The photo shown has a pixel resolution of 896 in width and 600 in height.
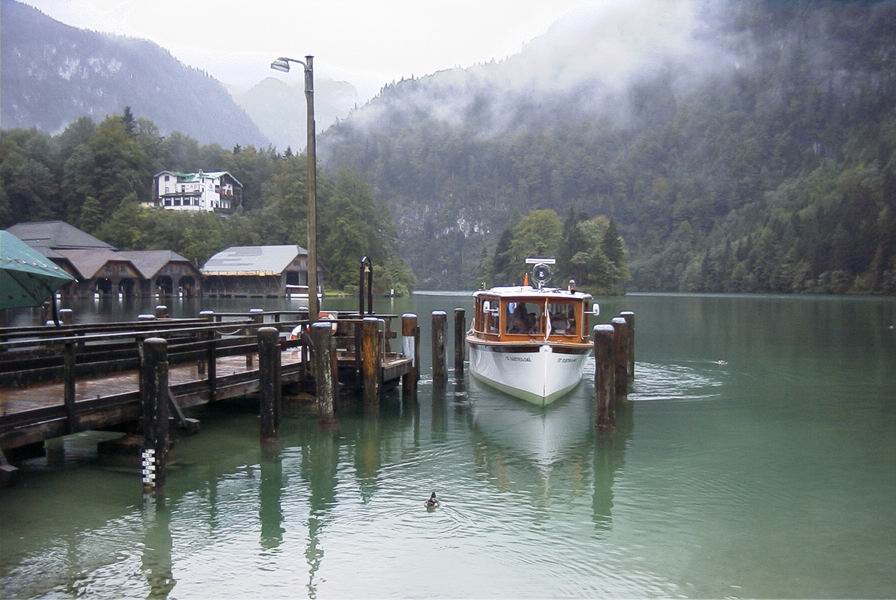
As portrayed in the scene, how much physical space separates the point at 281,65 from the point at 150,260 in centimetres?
7570

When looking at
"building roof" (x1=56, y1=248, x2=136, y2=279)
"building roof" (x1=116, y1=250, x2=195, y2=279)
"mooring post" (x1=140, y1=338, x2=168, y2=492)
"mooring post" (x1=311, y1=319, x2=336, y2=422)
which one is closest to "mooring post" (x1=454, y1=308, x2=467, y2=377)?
"mooring post" (x1=311, y1=319, x2=336, y2=422)

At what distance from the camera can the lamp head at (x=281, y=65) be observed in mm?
17734

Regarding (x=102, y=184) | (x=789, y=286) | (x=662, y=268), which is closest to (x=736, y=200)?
(x=662, y=268)

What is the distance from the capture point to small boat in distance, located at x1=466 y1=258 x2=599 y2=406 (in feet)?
66.4

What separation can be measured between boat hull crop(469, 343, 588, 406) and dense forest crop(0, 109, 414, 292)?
8097cm

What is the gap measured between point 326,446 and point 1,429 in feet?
21.4

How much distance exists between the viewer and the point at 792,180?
183 meters

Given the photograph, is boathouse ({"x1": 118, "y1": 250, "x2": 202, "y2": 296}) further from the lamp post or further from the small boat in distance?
the lamp post

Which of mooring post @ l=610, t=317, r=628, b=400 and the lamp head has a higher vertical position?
the lamp head

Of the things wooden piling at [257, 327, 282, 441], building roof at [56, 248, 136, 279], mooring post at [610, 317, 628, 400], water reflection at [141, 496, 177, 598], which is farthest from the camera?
building roof at [56, 248, 136, 279]

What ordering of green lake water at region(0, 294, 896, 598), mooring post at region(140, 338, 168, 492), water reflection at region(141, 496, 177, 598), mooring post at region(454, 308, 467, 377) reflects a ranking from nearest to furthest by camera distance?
water reflection at region(141, 496, 177, 598) → green lake water at region(0, 294, 896, 598) → mooring post at region(140, 338, 168, 492) → mooring post at region(454, 308, 467, 377)

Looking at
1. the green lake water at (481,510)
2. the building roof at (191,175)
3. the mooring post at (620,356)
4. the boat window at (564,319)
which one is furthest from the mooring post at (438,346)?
the building roof at (191,175)

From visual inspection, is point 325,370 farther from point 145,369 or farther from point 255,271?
point 255,271

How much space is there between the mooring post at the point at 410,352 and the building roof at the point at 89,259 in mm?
68505
